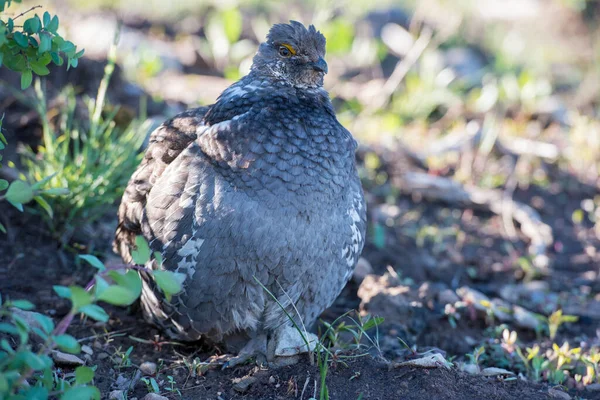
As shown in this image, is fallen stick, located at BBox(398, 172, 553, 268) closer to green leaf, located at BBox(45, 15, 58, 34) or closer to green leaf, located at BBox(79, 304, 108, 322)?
green leaf, located at BBox(45, 15, 58, 34)

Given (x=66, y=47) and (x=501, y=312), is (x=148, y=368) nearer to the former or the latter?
(x=66, y=47)

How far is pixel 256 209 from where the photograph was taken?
10.8ft

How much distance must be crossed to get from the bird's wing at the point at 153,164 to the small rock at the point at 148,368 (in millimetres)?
594

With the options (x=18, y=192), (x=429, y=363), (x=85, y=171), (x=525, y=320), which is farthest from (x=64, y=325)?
(x=525, y=320)

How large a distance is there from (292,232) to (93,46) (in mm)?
4525

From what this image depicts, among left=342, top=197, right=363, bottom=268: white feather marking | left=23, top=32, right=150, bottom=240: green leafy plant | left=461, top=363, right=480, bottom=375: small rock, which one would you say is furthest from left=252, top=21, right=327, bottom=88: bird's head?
left=461, top=363, right=480, bottom=375: small rock

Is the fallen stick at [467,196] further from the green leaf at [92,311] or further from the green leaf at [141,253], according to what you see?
the green leaf at [92,311]

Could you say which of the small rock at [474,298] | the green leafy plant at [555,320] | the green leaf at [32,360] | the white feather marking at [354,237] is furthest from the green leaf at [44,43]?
the green leafy plant at [555,320]

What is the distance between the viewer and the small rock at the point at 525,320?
4.22m

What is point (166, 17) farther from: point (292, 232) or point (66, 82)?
point (292, 232)

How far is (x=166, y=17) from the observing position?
8.91 meters

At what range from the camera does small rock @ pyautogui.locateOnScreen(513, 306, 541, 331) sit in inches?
166

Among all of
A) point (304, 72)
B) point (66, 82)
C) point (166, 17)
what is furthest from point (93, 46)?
point (304, 72)

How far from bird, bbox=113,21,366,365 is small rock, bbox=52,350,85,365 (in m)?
0.50
